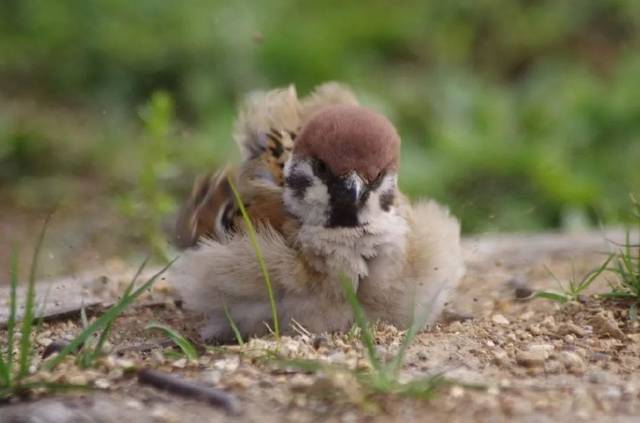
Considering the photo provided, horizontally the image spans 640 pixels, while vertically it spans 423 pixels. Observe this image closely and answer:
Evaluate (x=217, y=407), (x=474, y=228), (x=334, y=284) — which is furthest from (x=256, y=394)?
(x=474, y=228)

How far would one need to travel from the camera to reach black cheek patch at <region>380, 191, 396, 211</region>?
3.77 meters

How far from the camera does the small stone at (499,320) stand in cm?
377

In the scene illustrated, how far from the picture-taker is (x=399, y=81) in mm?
8039

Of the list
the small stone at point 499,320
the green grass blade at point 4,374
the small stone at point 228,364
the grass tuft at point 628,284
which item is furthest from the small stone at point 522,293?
the green grass blade at point 4,374

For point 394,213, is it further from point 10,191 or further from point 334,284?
point 10,191

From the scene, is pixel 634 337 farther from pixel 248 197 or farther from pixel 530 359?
pixel 248 197

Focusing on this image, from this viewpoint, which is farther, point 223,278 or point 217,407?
point 223,278

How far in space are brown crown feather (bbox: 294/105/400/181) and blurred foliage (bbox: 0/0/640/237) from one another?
2.00 m

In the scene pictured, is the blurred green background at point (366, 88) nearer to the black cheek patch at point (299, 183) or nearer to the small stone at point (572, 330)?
the black cheek patch at point (299, 183)

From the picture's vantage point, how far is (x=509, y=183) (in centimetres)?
642

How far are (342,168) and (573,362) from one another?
34.5 inches

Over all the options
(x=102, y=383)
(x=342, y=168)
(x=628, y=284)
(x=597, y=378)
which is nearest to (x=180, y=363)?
(x=102, y=383)

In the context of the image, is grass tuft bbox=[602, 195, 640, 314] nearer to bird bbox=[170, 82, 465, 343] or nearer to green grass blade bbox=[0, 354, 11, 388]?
bird bbox=[170, 82, 465, 343]

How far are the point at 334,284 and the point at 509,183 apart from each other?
2991 millimetres
